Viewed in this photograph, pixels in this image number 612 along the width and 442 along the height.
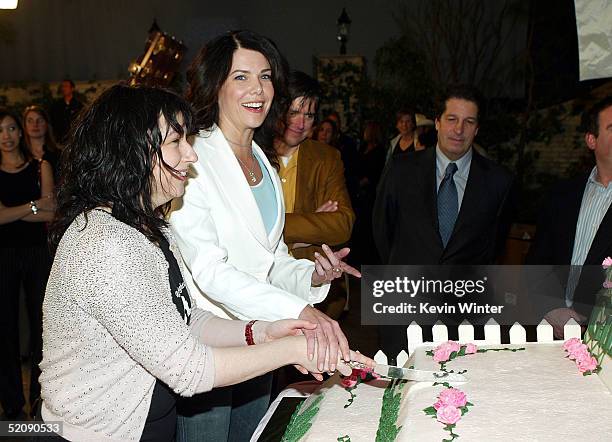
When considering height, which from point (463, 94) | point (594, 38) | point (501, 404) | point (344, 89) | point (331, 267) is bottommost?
point (501, 404)

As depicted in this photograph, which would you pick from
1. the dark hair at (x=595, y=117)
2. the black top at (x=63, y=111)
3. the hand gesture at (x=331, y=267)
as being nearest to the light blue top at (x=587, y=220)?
the dark hair at (x=595, y=117)

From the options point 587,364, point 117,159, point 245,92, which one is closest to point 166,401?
point 117,159

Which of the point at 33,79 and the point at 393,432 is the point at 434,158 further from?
the point at 33,79

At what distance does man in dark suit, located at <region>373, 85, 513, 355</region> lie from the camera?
3404mm

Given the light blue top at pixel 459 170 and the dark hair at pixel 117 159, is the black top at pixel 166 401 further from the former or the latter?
the light blue top at pixel 459 170

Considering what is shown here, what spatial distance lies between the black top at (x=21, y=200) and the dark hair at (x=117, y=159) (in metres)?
2.83

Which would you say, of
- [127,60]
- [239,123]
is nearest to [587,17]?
[239,123]

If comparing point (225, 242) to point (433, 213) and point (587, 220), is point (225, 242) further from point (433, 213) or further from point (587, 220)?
point (587, 220)

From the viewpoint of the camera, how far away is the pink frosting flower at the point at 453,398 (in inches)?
71.2

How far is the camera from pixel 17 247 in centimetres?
426

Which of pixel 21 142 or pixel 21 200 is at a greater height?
pixel 21 142

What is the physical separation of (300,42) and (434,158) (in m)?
8.34

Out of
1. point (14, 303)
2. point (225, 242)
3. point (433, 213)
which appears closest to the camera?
point (225, 242)

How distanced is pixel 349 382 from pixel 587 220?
60.8 inches
